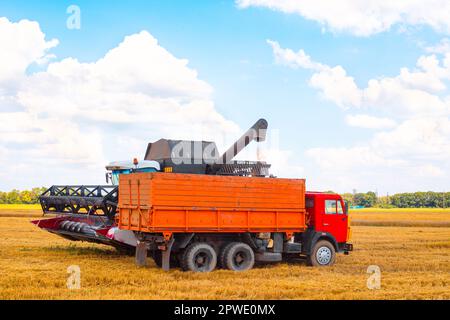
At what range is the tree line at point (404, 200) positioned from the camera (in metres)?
125

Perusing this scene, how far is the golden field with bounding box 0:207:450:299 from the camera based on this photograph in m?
12.4

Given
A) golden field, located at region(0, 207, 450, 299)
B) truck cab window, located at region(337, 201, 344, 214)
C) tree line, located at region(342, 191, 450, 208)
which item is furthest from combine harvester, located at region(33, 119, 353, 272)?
tree line, located at region(342, 191, 450, 208)

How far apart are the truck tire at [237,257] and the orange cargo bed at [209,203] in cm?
46

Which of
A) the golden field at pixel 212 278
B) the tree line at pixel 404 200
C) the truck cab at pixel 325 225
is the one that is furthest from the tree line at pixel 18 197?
the truck cab at pixel 325 225

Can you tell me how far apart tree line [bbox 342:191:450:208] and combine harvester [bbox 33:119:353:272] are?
352ft

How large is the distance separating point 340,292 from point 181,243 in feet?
15.9

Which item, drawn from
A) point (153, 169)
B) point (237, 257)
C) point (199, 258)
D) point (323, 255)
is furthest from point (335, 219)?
point (153, 169)

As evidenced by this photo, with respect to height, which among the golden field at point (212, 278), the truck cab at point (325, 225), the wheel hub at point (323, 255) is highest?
the truck cab at point (325, 225)

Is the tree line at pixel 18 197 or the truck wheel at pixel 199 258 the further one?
the tree line at pixel 18 197

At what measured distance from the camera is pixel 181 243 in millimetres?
16141

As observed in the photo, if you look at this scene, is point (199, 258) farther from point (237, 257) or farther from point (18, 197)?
point (18, 197)

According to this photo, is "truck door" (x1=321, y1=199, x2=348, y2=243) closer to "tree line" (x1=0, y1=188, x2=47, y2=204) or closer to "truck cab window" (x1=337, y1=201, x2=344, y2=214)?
"truck cab window" (x1=337, y1=201, x2=344, y2=214)

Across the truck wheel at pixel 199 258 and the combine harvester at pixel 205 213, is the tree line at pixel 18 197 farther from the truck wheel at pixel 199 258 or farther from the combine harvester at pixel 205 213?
the truck wheel at pixel 199 258
